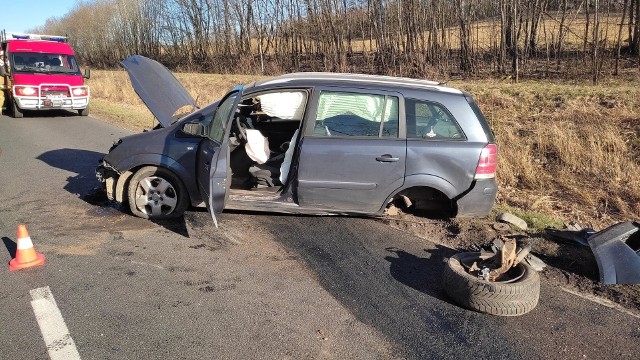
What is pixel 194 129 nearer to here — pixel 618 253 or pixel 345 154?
pixel 345 154

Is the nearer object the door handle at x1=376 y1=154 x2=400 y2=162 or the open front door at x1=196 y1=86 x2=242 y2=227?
the open front door at x1=196 y1=86 x2=242 y2=227

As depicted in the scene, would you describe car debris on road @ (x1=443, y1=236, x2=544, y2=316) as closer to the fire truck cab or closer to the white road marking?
the white road marking

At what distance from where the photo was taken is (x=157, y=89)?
6117 millimetres

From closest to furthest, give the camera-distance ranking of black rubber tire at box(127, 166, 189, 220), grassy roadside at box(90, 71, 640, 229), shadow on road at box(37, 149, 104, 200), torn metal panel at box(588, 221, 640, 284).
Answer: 1. torn metal panel at box(588, 221, 640, 284)
2. black rubber tire at box(127, 166, 189, 220)
3. grassy roadside at box(90, 71, 640, 229)
4. shadow on road at box(37, 149, 104, 200)

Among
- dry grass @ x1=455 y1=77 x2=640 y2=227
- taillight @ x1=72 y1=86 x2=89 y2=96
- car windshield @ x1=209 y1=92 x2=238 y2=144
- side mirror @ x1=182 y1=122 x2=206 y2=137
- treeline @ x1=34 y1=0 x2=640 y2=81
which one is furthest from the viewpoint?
A: taillight @ x1=72 y1=86 x2=89 y2=96

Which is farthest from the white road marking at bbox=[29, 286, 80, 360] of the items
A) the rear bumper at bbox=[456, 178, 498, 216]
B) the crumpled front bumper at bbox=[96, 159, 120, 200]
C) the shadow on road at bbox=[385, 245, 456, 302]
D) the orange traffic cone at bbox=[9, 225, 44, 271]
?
the rear bumper at bbox=[456, 178, 498, 216]

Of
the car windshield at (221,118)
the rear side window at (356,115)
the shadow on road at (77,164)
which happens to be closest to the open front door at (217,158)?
the car windshield at (221,118)

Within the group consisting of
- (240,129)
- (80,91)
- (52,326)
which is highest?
(80,91)

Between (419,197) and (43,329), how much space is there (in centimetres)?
380

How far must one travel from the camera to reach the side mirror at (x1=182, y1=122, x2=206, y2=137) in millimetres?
5188

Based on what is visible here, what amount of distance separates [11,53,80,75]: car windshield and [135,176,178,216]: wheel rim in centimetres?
1250

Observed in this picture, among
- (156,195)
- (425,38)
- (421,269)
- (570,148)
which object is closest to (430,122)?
(421,269)

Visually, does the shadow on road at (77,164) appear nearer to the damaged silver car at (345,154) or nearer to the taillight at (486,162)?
the damaged silver car at (345,154)

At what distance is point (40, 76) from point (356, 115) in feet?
44.4
